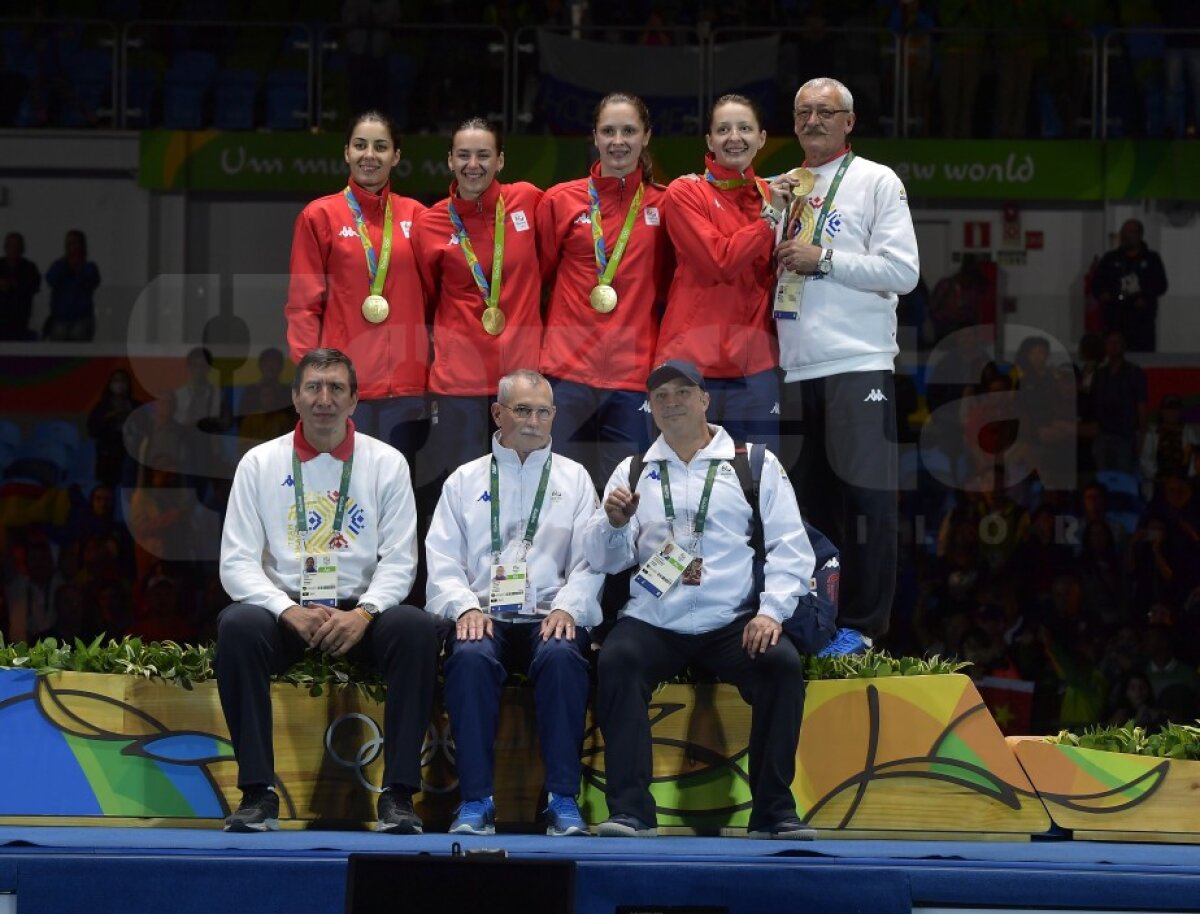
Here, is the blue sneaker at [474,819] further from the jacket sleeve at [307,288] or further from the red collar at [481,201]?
the red collar at [481,201]

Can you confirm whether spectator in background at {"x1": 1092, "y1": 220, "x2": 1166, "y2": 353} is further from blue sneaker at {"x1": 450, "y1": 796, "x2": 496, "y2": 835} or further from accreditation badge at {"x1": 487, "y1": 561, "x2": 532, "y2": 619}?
blue sneaker at {"x1": 450, "y1": 796, "x2": 496, "y2": 835}

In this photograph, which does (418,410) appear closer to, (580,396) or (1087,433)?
(580,396)

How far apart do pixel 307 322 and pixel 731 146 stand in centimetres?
165

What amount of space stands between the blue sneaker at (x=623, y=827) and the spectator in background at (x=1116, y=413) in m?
6.17

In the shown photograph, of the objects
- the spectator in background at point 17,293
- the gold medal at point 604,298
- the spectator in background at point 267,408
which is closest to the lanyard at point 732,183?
the gold medal at point 604,298

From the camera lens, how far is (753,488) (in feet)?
19.0

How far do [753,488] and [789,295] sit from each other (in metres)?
0.77

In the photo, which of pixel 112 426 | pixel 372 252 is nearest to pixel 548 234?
pixel 372 252

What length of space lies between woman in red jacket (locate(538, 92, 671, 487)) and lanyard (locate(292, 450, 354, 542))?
2.91 ft

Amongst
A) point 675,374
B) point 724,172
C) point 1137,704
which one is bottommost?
point 1137,704

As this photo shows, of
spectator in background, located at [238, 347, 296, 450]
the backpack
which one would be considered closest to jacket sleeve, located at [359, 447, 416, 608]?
the backpack

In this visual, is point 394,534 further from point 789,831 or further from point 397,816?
point 789,831

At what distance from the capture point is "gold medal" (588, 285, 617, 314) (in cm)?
641

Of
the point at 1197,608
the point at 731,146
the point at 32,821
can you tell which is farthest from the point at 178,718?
the point at 1197,608
